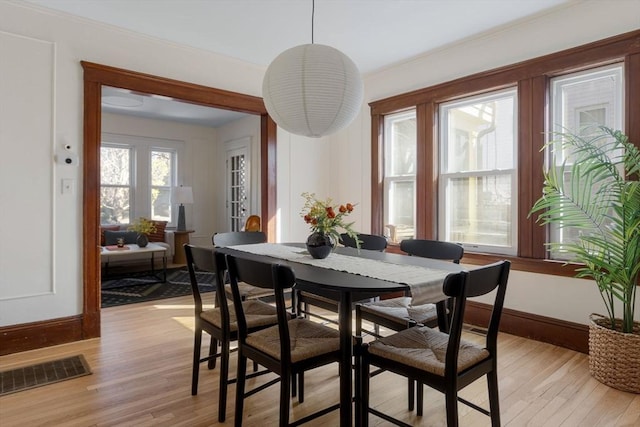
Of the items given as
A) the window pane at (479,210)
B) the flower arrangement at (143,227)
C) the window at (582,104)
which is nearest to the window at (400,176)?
the window pane at (479,210)

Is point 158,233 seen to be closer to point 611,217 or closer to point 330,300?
point 330,300

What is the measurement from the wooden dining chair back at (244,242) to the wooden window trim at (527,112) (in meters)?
1.71

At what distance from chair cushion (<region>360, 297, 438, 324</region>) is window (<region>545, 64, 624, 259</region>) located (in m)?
1.48

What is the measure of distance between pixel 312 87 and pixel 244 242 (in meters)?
1.65

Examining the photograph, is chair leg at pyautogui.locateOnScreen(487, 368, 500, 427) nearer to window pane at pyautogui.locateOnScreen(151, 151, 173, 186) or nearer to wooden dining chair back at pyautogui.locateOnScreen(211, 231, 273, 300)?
wooden dining chair back at pyautogui.locateOnScreen(211, 231, 273, 300)

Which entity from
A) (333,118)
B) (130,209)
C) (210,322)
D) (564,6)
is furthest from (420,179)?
(130,209)

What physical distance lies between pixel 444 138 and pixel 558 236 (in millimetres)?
1453

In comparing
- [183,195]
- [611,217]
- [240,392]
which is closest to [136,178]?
[183,195]

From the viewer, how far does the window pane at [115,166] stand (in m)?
6.73

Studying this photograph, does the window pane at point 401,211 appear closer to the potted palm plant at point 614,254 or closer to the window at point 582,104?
the window at point 582,104

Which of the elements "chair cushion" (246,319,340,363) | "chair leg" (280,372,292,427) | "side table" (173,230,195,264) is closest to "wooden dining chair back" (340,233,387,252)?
"chair cushion" (246,319,340,363)

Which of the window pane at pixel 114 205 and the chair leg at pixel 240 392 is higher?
the window pane at pixel 114 205

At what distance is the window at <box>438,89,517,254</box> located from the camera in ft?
11.7

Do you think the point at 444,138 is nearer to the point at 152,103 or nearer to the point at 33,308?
the point at 33,308
